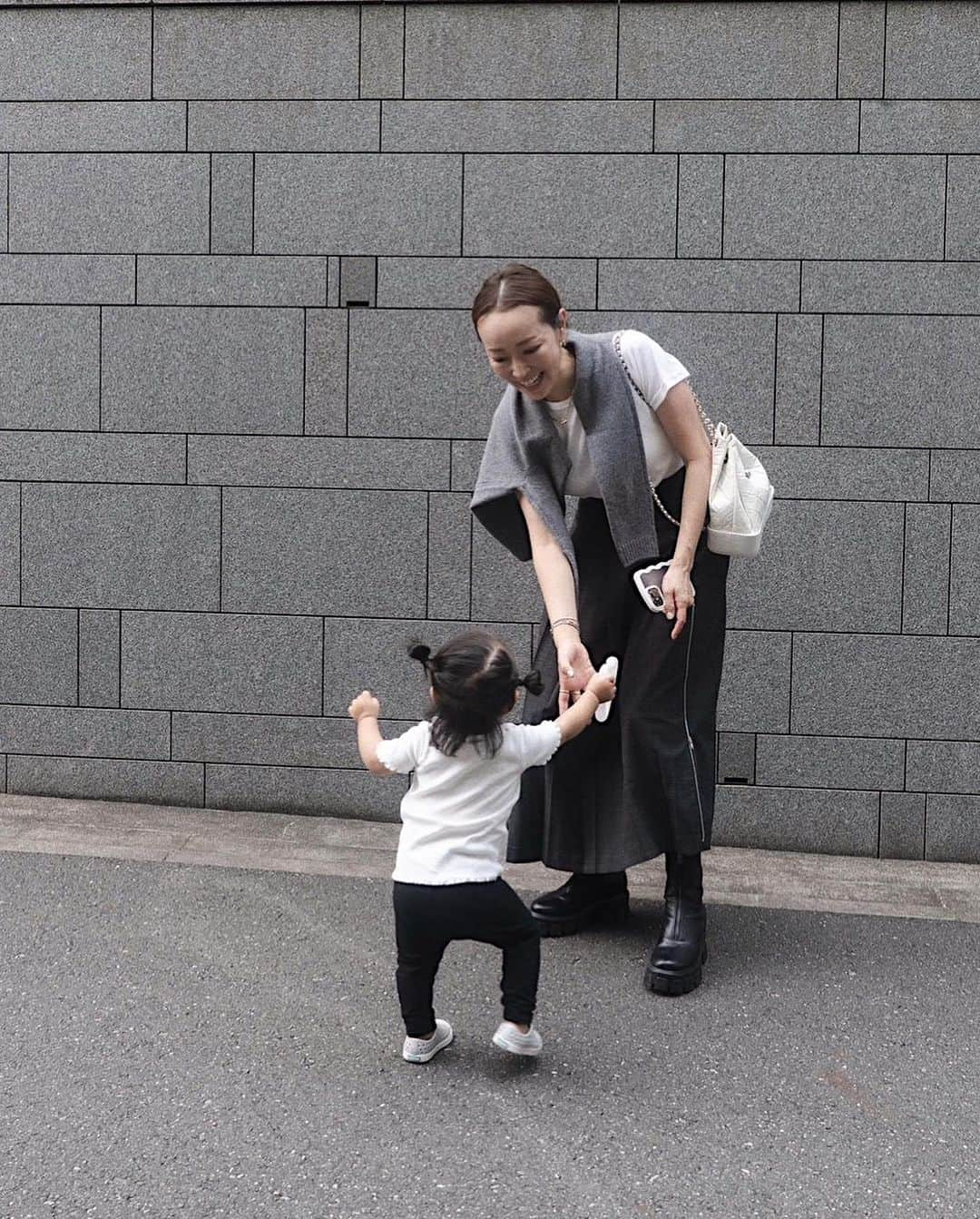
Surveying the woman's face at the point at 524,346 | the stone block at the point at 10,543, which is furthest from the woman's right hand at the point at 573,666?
the stone block at the point at 10,543

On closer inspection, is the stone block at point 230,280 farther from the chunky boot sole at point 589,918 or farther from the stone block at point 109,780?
the chunky boot sole at point 589,918

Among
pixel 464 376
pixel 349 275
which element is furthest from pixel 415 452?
pixel 349 275

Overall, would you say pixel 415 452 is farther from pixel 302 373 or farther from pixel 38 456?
pixel 38 456

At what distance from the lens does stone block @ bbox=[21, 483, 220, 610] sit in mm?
5027

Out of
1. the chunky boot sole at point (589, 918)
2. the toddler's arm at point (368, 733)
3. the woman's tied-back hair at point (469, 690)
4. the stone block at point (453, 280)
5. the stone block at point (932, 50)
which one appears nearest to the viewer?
the woman's tied-back hair at point (469, 690)

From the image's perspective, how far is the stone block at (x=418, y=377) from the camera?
15.9 ft

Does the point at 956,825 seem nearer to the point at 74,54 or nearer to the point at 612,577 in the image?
the point at 612,577

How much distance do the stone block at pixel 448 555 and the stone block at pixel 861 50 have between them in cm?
186

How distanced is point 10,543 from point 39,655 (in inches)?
16.8

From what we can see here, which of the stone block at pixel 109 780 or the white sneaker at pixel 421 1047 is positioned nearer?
the white sneaker at pixel 421 1047

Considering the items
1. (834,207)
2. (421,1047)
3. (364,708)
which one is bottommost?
(421,1047)

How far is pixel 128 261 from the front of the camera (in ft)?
16.3

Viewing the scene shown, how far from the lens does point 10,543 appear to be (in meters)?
5.15

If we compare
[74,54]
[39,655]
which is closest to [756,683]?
[39,655]
